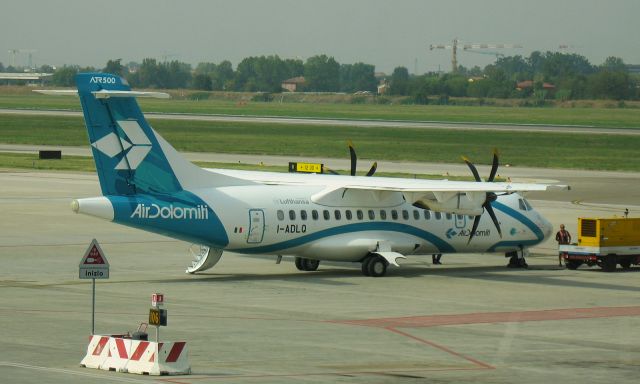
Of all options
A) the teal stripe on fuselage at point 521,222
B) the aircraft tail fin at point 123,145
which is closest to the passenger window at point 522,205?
Result: the teal stripe on fuselage at point 521,222

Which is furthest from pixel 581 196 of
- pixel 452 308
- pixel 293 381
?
pixel 293 381

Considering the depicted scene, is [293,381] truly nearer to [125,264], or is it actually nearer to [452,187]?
[452,187]

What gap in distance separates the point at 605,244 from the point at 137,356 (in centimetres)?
2283

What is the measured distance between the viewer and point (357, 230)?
124ft

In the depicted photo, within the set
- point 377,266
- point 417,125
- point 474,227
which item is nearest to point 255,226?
point 377,266

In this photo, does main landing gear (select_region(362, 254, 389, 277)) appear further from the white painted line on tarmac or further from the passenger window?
the white painted line on tarmac

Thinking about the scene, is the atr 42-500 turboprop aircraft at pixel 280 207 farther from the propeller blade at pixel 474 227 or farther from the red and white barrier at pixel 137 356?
the red and white barrier at pixel 137 356

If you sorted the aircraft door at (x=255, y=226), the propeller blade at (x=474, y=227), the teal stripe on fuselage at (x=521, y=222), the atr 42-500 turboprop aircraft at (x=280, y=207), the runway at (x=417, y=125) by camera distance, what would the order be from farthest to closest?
the runway at (x=417, y=125) → the teal stripe on fuselage at (x=521, y=222) → the propeller blade at (x=474, y=227) → the aircraft door at (x=255, y=226) → the atr 42-500 turboprop aircraft at (x=280, y=207)

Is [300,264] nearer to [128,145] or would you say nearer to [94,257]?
[128,145]

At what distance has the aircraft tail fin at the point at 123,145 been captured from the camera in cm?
3384

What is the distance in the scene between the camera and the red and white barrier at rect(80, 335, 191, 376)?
21.3 meters

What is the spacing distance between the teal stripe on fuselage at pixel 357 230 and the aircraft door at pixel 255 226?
407 mm

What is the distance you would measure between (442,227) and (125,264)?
1044 centimetres

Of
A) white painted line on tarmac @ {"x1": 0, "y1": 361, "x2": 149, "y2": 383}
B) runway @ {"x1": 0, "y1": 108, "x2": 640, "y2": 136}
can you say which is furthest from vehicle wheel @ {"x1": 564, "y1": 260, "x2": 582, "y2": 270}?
runway @ {"x1": 0, "y1": 108, "x2": 640, "y2": 136}
